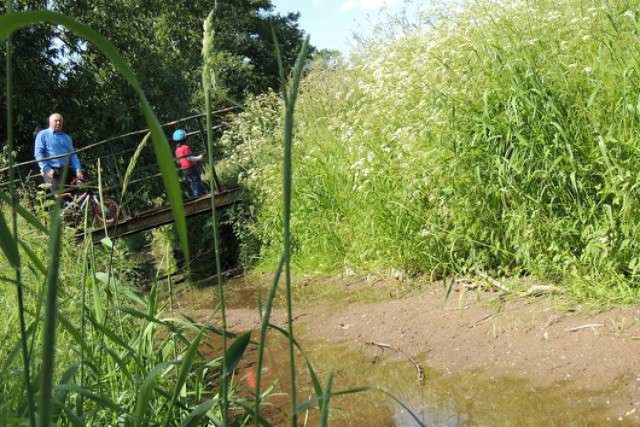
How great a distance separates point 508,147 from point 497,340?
1.22m

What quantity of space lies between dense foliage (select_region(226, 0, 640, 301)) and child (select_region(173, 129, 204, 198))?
414 cm

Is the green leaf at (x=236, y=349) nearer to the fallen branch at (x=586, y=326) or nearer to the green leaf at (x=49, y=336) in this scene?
the green leaf at (x=49, y=336)

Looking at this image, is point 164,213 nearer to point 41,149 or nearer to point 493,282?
point 41,149

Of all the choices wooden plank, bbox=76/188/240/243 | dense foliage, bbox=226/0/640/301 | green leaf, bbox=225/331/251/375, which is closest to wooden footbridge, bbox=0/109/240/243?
wooden plank, bbox=76/188/240/243

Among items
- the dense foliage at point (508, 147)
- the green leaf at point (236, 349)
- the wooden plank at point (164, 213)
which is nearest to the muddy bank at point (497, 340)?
the dense foliage at point (508, 147)

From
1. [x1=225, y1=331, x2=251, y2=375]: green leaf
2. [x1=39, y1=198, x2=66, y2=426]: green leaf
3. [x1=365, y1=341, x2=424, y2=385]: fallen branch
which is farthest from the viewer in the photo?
[x1=365, y1=341, x2=424, y2=385]: fallen branch

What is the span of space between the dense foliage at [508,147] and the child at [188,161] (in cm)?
414

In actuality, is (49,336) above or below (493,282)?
above

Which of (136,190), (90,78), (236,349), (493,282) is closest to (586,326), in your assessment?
(493,282)

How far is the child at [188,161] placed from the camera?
409 inches

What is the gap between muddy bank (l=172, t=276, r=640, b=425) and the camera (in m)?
3.26

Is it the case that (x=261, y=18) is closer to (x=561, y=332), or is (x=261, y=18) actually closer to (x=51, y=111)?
(x=51, y=111)

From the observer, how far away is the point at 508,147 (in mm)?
4516

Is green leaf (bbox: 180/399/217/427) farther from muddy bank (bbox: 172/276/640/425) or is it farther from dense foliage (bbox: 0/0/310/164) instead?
dense foliage (bbox: 0/0/310/164)
